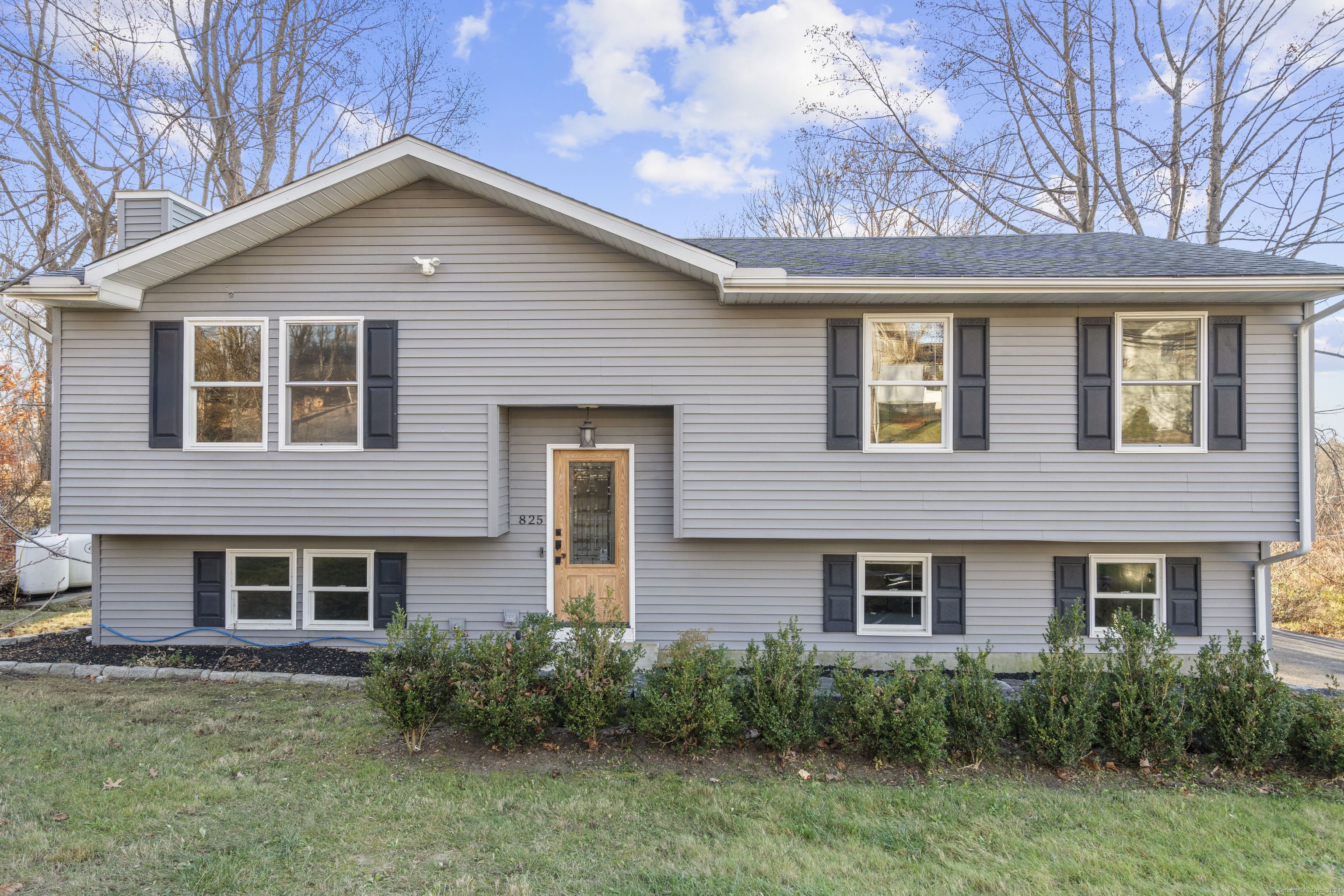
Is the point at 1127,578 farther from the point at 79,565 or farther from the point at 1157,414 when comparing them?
the point at 79,565

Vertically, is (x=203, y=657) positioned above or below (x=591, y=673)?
below

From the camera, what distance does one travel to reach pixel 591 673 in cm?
470

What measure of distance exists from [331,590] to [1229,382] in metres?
9.75

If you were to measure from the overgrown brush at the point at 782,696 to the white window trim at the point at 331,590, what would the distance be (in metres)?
4.67

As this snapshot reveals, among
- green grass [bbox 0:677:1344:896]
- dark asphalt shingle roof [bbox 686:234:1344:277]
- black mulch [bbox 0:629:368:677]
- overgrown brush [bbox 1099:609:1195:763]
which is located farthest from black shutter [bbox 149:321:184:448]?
overgrown brush [bbox 1099:609:1195:763]

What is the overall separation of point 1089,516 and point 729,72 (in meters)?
13.9

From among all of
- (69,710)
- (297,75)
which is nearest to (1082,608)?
(69,710)

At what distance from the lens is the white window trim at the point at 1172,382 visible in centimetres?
664

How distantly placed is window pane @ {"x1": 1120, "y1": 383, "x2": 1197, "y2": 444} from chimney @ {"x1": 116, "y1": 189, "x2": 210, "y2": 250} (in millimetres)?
10431

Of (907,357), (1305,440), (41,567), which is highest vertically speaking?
(907,357)

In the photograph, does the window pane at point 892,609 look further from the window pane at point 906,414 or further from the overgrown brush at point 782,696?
the overgrown brush at point 782,696

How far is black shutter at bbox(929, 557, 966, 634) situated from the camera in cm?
715

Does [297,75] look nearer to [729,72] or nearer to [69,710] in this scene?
[729,72]

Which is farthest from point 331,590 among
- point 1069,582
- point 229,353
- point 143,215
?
point 1069,582
